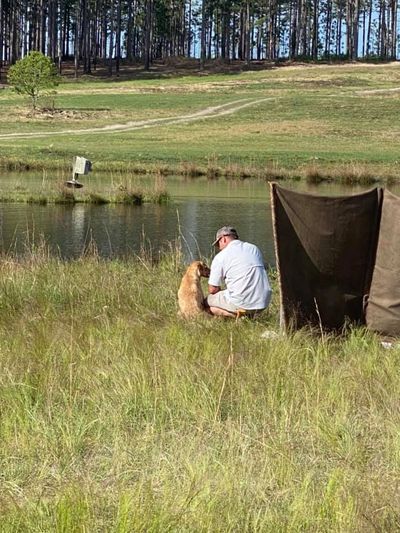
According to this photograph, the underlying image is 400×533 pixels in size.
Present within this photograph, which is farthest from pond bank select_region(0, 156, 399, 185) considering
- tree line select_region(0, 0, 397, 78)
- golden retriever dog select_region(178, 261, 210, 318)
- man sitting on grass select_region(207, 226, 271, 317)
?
tree line select_region(0, 0, 397, 78)

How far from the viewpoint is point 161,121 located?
5634 centimetres

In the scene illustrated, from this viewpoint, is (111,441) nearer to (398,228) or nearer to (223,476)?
(223,476)

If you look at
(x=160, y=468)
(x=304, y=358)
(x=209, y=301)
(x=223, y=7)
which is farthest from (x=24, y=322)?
(x=223, y=7)

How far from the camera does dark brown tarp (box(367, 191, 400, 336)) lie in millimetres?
7699

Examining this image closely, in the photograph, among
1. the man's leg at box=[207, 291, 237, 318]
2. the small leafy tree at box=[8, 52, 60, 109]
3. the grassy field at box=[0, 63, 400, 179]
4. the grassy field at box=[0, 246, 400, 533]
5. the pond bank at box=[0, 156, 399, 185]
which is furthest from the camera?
the small leafy tree at box=[8, 52, 60, 109]

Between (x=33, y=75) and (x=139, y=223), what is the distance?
129 feet

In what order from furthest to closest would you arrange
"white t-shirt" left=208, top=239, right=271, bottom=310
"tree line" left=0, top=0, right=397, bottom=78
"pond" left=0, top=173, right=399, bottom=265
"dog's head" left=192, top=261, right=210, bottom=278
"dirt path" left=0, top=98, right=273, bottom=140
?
1. "tree line" left=0, top=0, right=397, bottom=78
2. "dirt path" left=0, top=98, right=273, bottom=140
3. "pond" left=0, top=173, right=399, bottom=265
4. "dog's head" left=192, top=261, right=210, bottom=278
5. "white t-shirt" left=208, top=239, right=271, bottom=310

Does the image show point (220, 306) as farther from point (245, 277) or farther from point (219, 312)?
point (245, 277)

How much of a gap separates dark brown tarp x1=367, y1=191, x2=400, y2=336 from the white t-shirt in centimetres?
108

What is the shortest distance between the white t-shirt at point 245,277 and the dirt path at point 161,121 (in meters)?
38.6

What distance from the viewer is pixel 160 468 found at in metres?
4.29

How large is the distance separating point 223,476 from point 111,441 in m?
0.87

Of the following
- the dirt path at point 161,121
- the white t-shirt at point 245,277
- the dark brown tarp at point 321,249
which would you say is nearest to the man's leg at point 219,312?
the white t-shirt at point 245,277

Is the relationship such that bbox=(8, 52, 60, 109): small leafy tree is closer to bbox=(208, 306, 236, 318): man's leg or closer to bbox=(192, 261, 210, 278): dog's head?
bbox=(192, 261, 210, 278): dog's head
